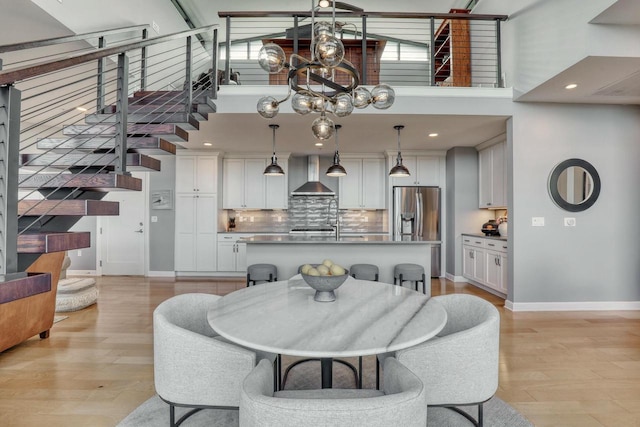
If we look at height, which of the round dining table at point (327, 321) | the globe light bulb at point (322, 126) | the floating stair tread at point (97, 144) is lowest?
the round dining table at point (327, 321)

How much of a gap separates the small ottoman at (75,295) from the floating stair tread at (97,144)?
219 centimetres

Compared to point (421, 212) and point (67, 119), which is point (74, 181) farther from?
point (421, 212)

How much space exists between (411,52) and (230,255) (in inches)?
243

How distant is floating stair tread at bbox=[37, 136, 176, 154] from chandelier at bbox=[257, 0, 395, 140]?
101cm

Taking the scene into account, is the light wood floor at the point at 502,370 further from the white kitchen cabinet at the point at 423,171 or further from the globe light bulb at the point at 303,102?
the white kitchen cabinet at the point at 423,171

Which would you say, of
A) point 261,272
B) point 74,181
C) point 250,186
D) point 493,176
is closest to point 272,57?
point 74,181

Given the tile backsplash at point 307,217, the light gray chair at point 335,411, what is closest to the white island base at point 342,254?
the tile backsplash at point 307,217

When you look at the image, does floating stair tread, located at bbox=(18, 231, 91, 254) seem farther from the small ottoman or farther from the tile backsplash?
the tile backsplash

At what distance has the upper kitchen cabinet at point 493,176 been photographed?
5.29 metres

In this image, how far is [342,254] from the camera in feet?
14.5

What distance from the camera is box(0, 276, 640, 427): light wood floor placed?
6.86 feet

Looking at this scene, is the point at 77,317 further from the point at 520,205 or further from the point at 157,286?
the point at 520,205

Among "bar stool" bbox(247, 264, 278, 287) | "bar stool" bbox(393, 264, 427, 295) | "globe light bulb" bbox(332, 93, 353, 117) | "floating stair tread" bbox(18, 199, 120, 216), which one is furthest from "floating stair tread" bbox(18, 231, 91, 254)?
"bar stool" bbox(393, 264, 427, 295)

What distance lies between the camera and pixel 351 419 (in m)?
0.91
